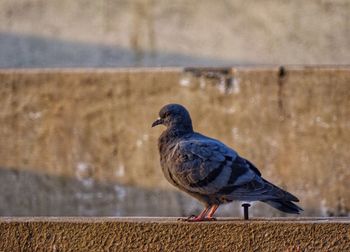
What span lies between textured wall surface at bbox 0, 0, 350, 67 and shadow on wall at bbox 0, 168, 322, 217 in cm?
185

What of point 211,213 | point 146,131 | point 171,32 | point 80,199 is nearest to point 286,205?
point 211,213

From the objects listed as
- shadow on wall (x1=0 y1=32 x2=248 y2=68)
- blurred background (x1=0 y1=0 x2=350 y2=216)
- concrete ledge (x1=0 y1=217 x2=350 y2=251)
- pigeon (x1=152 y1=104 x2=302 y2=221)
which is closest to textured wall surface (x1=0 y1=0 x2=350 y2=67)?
shadow on wall (x1=0 y1=32 x2=248 y2=68)

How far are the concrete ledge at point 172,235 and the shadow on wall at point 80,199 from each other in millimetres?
3569

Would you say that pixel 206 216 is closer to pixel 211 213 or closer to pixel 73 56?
pixel 211 213

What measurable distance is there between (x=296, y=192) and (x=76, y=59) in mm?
3020

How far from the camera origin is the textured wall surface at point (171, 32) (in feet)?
33.3

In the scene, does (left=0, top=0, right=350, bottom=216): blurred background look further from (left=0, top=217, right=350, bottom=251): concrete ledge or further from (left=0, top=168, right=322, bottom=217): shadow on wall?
(left=0, top=217, right=350, bottom=251): concrete ledge

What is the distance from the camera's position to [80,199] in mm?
8695

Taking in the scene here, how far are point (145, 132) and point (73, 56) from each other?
1.99 m

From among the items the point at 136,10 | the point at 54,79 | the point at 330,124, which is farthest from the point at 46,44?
the point at 330,124

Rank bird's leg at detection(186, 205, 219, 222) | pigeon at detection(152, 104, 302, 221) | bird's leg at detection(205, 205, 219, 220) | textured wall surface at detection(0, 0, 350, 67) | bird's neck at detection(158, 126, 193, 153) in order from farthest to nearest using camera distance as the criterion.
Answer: textured wall surface at detection(0, 0, 350, 67)
bird's neck at detection(158, 126, 193, 153)
pigeon at detection(152, 104, 302, 221)
bird's leg at detection(205, 205, 219, 220)
bird's leg at detection(186, 205, 219, 222)

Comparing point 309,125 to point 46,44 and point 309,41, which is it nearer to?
point 309,41

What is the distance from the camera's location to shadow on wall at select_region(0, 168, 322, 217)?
8.56 m

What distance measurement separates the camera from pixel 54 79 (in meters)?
8.62
